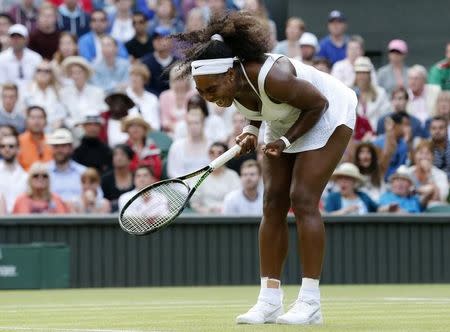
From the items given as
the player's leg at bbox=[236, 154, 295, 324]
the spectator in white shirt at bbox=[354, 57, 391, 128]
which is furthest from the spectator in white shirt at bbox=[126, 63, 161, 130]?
the player's leg at bbox=[236, 154, 295, 324]

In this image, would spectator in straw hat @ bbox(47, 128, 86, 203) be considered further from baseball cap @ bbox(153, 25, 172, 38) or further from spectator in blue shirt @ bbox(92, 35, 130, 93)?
baseball cap @ bbox(153, 25, 172, 38)

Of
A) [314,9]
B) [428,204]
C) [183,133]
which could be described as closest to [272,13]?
[314,9]

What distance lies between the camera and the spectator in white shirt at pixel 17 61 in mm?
15883

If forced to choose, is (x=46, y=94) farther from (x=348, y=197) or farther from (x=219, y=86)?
(x=219, y=86)

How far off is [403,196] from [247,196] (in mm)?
1647

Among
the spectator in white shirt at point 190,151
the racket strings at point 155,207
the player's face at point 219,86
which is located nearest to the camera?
the player's face at point 219,86

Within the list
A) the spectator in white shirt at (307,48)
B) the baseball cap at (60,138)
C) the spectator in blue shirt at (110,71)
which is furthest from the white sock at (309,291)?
the spectator in blue shirt at (110,71)

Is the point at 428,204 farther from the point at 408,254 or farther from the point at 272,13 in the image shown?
the point at 272,13

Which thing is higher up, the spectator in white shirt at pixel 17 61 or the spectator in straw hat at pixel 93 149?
the spectator in white shirt at pixel 17 61

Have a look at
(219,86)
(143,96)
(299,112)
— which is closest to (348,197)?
(143,96)

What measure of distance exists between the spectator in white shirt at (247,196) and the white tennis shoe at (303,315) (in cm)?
599

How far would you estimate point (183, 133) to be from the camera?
14914mm

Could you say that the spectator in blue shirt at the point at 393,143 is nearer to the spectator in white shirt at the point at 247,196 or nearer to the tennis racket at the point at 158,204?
the spectator in white shirt at the point at 247,196

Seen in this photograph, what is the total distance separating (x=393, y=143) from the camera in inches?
576
